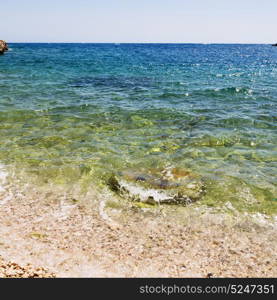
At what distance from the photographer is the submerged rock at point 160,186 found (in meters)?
8.66

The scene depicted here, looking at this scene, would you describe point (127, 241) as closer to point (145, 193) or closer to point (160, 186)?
point (145, 193)

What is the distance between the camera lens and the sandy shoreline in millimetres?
5945

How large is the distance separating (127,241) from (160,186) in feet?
9.30

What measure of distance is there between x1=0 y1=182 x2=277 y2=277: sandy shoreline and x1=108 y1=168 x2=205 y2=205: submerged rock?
61 centimetres

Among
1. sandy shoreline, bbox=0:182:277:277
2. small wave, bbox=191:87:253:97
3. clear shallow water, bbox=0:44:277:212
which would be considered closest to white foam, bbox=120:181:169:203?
sandy shoreline, bbox=0:182:277:277

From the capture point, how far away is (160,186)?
929cm

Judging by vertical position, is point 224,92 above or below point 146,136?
above

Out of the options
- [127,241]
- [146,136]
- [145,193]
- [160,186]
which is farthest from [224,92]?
[127,241]

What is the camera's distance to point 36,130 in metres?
14.1

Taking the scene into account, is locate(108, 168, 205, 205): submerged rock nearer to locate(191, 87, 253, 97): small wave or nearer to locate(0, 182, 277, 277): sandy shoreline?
locate(0, 182, 277, 277): sandy shoreline

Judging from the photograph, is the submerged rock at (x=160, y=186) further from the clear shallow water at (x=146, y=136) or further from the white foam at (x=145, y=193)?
the clear shallow water at (x=146, y=136)

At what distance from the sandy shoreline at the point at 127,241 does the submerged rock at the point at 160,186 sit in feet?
2.01

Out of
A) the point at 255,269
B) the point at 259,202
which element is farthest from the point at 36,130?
the point at 255,269
